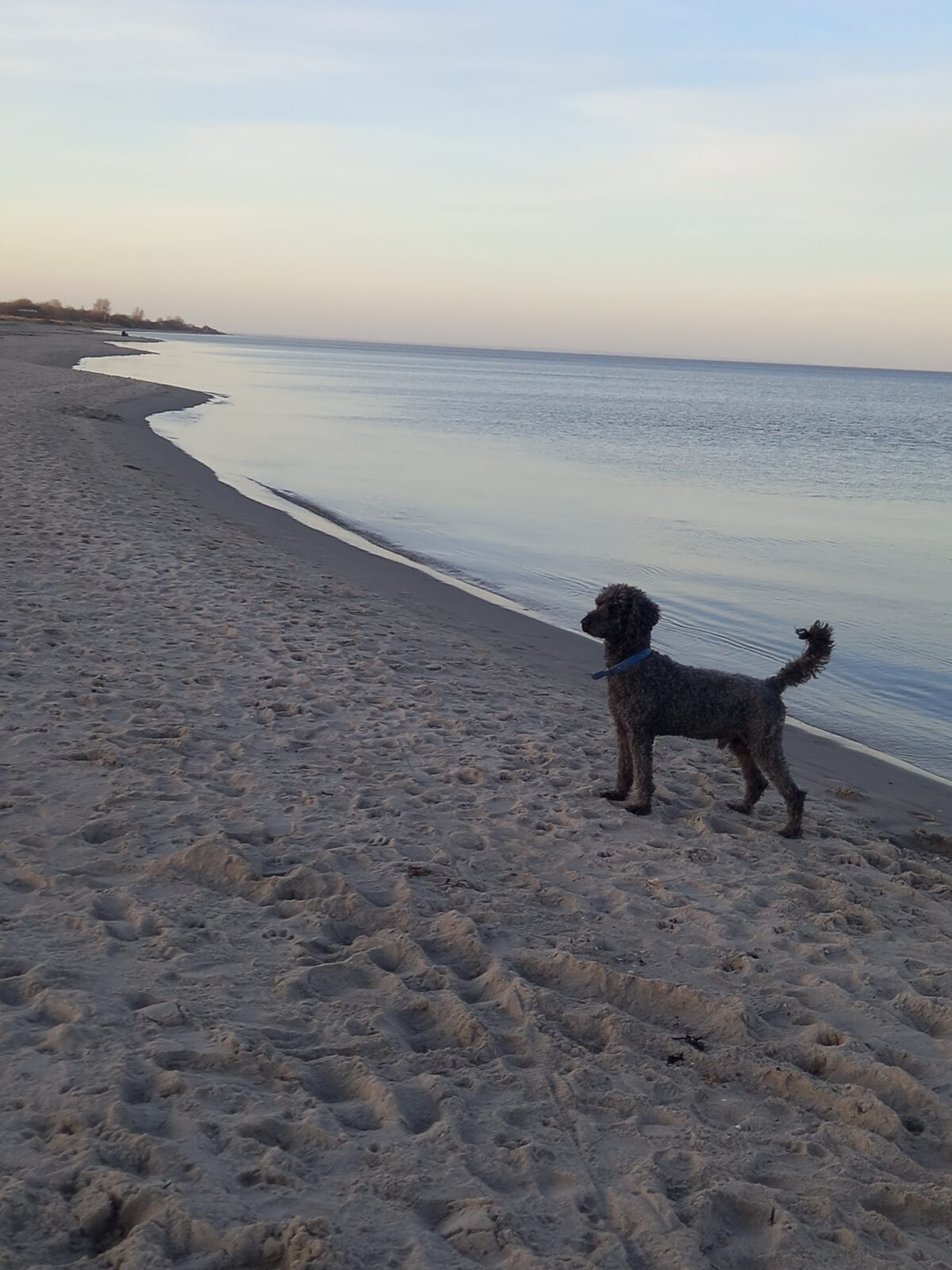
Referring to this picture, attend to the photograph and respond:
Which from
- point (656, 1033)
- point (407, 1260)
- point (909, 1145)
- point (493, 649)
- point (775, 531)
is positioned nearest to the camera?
point (407, 1260)

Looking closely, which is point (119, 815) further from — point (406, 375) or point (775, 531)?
point (406, 375)

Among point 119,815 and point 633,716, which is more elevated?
point 633,716

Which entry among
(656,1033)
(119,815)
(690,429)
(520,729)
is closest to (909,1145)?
(656,1033)

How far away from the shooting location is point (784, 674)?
235 inches

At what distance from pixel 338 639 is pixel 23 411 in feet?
49.8

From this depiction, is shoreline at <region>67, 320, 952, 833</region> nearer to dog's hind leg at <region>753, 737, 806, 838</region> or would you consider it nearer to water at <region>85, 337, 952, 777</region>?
water at <region>85, 337, 952, 777</region>

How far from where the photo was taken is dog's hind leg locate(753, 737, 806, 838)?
19.4 feet

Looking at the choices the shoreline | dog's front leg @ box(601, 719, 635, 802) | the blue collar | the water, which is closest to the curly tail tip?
the blue collar

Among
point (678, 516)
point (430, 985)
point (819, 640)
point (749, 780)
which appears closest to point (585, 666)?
point (749, 780)

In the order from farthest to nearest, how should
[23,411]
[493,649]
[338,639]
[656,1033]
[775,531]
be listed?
1. [23,411]
2. [775,531]
3. [493,649]
4. [338,639]
5. [656,1033]

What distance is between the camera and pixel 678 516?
1945 cm

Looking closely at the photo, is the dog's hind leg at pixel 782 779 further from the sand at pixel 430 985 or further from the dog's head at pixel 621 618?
the dog's head at pixel 621 618

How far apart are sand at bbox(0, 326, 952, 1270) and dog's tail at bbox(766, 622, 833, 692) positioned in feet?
2.88

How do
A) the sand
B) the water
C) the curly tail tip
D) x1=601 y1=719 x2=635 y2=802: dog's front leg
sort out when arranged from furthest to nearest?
the water → x1=601 y1=719 x2=635 y2=802: dog's front leg → the curly tail tip → the sand
